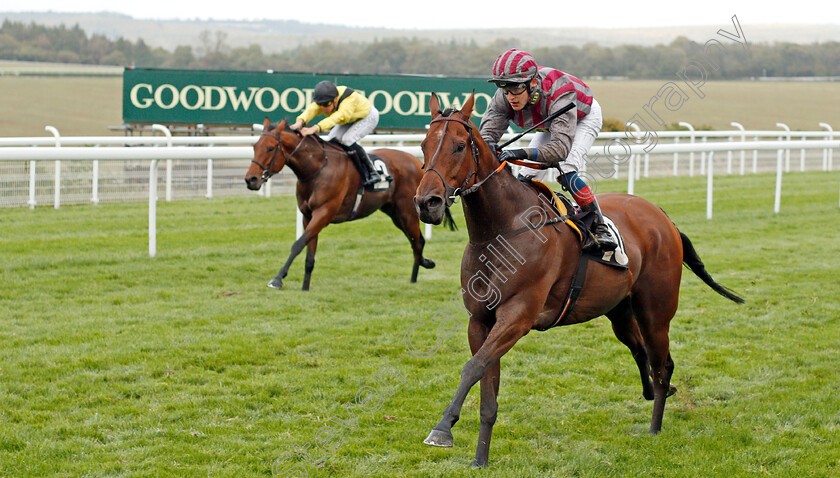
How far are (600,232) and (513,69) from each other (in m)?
0.87

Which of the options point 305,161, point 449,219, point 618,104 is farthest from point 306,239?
point 618,104

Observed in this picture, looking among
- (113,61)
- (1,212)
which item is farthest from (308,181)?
(113,61)

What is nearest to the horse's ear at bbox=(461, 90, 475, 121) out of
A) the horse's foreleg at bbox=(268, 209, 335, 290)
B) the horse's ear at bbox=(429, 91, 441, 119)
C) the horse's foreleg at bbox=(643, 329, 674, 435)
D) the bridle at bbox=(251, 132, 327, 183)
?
the horse's ear at bbox=(429, 91, 441, 119)

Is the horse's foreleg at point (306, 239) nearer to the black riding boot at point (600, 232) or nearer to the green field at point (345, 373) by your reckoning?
the green field at point (345, 373)

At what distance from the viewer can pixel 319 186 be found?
7.60 metres

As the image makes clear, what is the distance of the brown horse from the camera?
7426 mm

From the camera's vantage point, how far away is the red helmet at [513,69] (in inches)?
142

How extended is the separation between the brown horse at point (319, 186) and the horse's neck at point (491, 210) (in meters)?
3.91

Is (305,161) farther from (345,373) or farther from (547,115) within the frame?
(547,115)

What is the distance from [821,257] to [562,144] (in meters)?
6.30

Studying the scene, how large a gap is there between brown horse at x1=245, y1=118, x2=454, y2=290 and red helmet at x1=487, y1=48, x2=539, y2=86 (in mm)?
3979

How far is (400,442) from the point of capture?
387 cm

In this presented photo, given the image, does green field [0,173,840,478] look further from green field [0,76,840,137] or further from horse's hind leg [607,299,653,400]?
green field [0,76,840,137]

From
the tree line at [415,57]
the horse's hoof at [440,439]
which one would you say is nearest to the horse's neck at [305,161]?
the horse's hoof at [440,439]
